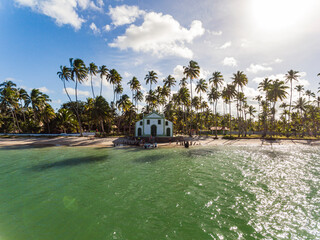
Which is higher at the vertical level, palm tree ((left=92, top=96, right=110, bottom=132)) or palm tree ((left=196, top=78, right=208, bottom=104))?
palm tree ((left=196, top=78, right=208, bottom=104))

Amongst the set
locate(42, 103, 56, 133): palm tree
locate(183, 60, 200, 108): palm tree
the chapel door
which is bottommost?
the chapel door

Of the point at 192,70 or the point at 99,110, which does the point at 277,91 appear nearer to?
the point at 192,70

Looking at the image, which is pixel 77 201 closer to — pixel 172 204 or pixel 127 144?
pixel 172 204

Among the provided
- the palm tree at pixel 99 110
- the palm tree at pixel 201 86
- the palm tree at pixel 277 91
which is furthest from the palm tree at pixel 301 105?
the palm tree at pixel 99 110

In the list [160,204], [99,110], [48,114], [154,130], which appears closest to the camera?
[160,204]

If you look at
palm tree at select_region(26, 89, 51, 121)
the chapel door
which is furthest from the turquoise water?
palm tree at select_region(26, 89, 51, 121)

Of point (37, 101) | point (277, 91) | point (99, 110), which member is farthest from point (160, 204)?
point (37, 101)

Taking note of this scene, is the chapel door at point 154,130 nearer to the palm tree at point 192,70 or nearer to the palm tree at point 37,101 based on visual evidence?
the palm tree at point 192,70

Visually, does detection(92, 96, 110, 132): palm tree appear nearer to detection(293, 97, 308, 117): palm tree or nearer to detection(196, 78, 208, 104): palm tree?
detection(196, 78, 208, 104): palm tree

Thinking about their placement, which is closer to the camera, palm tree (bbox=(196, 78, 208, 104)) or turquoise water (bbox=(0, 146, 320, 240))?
turquoise water (bbox=(0, 146, 320, 240))
